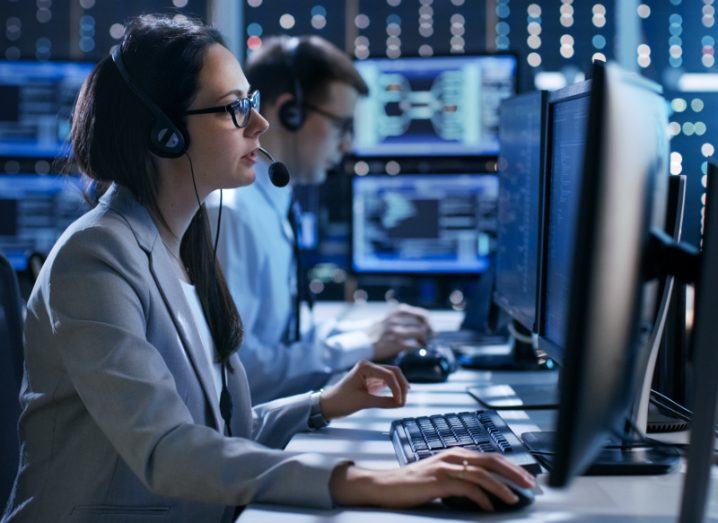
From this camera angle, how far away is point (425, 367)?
172cm

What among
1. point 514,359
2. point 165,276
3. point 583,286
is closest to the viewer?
point 583,286

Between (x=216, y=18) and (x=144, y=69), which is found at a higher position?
(x=216, y=18)

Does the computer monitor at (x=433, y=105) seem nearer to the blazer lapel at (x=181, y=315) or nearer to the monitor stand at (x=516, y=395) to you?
the monitor stand at (x=516, y=395)

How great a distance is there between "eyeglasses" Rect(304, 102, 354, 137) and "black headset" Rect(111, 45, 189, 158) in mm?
1009

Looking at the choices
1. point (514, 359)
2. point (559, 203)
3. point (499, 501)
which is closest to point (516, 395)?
point (514, 359)

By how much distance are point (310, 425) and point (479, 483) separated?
1.59ft

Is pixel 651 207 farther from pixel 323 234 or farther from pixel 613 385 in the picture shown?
pixel 323 234

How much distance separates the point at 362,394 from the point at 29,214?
1.77 m

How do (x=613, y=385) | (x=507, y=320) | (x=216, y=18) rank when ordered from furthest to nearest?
(x=216, y=18) → (x=507, y=320) → (x=613, y=385)

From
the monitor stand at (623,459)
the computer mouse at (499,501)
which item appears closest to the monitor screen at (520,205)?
the monitor stand at (623,459)

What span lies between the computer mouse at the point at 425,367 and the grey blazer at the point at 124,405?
1.87ft

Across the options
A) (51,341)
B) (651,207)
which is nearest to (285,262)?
(51,341)

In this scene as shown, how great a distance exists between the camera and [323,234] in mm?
3100

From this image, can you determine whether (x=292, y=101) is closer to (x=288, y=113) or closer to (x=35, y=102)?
(x=288, y=113)
